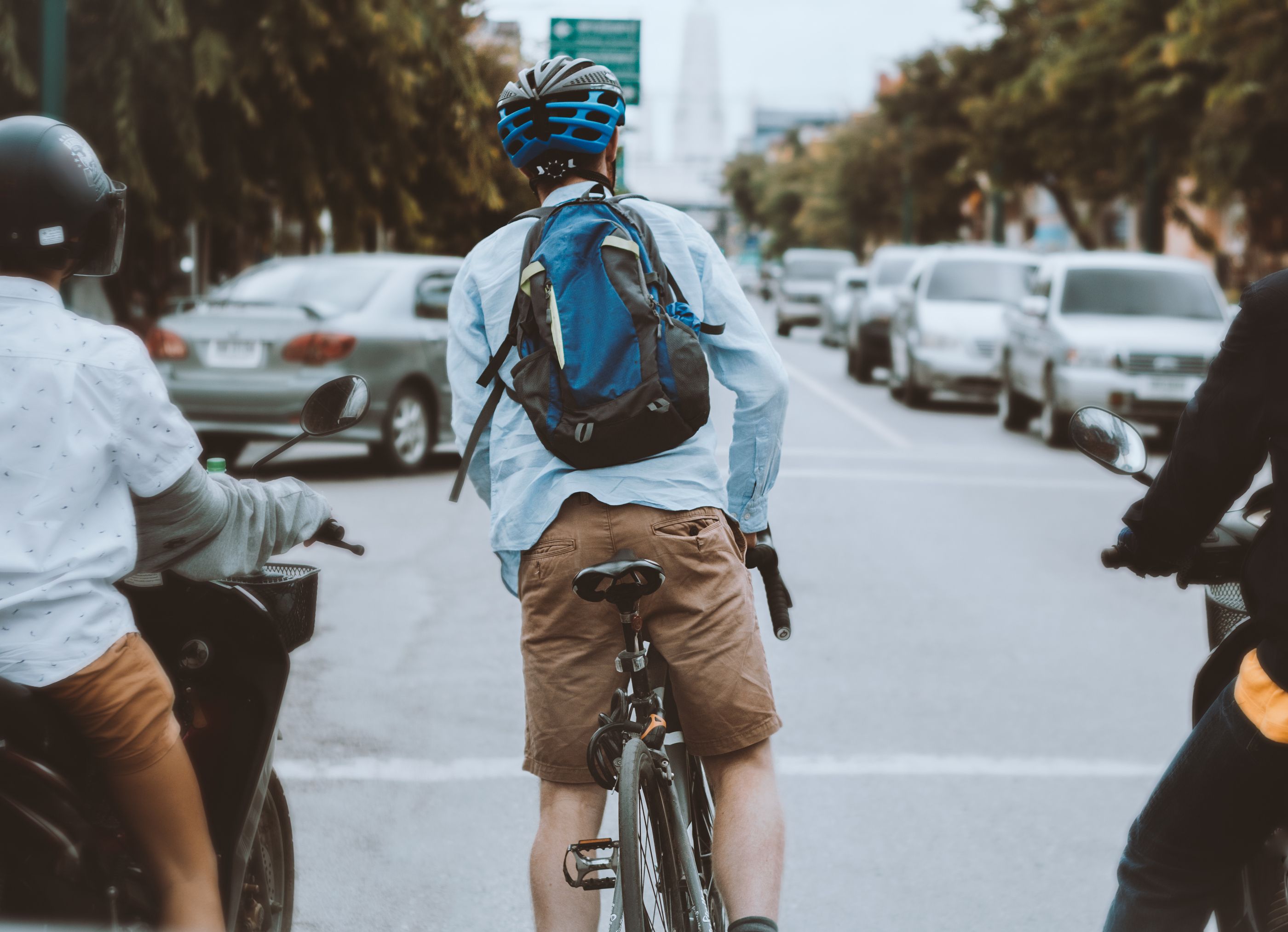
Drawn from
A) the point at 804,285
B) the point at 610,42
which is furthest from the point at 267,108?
the point at 804,285

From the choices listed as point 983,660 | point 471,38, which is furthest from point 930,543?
point 471,38

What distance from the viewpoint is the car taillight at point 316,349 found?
11297mm

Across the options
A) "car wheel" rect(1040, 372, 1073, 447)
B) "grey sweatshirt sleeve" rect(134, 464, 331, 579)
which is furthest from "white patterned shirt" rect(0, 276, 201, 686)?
"car wheel" rect(1040, 372, 1073, 447)

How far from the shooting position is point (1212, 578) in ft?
9.75

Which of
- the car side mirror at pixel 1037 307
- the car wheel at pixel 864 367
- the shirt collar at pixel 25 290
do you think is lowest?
the car wheel at pixel 864 367

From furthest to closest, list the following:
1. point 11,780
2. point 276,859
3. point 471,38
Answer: point 471,38 → point 276,859 → point 11,780

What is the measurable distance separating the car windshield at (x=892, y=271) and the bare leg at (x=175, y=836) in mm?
23162

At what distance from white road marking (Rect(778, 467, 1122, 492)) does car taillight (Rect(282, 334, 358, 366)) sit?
127 inches

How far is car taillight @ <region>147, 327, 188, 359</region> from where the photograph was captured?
11.2 m

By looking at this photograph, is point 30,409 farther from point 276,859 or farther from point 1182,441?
point 1182,441

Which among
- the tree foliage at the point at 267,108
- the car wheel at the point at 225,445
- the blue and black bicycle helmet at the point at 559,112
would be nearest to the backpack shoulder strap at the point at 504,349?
the blue and black bicycle helmet at the point at 559,112

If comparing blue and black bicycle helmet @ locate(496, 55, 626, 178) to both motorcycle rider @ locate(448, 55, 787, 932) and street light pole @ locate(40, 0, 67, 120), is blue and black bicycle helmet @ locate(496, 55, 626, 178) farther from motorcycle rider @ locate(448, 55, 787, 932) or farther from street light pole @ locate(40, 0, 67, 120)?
street light pole @ locate(40, 0, 67, 120)

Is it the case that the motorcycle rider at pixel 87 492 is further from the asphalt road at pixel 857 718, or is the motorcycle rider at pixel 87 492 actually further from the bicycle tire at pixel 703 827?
the asphalt road at pixel 857 718

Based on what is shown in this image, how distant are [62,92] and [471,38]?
1206cm
